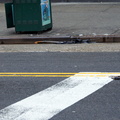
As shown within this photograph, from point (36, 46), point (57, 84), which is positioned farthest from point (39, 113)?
point (36, 46)

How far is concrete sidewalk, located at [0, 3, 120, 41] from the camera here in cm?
1409

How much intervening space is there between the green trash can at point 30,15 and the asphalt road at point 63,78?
2982 mm

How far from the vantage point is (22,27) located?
14477 mm

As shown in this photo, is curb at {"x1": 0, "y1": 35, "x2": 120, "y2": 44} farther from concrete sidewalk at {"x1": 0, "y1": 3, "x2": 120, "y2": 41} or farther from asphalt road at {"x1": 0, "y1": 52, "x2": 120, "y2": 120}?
asphalt road at {"x1": 0, "y1": 52, "x2": 120, "y2": 120}

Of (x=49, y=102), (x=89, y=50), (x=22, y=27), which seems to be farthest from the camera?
(x=22, y=27)

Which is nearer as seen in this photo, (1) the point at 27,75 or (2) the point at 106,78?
(2) the point at 106,78

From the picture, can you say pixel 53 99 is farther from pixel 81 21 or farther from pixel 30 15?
Result: pixel 81 21

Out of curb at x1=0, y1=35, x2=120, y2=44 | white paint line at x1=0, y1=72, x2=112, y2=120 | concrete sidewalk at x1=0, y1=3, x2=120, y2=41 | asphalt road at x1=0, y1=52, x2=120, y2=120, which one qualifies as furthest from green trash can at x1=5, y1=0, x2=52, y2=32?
white paint line at x1=0, y1=72, x2=112, y2=120

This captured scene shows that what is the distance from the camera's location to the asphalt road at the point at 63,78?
21.2 feet

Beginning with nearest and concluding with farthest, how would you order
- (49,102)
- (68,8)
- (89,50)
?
1. (49,102)
2. (89,50)
3. (68,8)

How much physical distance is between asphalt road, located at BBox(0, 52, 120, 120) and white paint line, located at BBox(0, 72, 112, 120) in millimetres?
153

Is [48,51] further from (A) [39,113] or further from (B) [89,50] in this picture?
(A) [39,113]

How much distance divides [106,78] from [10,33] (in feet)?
23.6

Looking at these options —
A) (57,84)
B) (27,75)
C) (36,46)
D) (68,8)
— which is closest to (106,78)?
(57,84)
